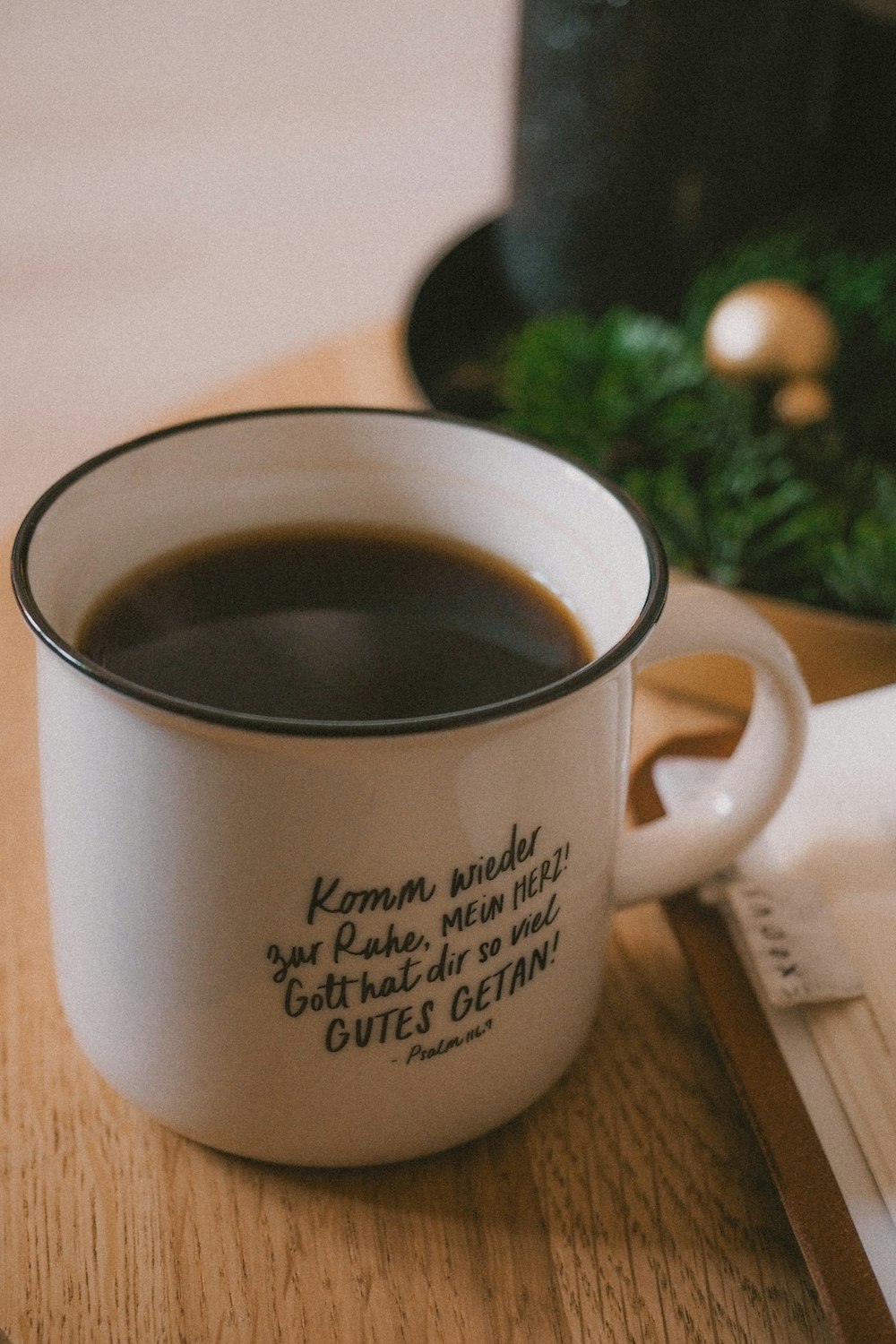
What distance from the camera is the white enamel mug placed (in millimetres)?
300

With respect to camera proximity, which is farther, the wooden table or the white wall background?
the white wall background

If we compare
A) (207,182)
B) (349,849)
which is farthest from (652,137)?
(207,182)

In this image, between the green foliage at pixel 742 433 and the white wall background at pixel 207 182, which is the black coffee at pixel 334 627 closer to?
the green foliage at pixel 742 433

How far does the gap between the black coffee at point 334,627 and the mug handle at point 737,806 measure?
57 millimetres

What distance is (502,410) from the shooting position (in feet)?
2.21

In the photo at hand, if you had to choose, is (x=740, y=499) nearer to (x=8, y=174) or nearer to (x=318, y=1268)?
(x=318, y=1268)

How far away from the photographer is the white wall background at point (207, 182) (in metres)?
1.47

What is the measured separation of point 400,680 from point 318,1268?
0.16 meters

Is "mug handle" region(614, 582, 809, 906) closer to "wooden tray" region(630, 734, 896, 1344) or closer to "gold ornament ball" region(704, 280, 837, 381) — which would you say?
"wooden tray" region(630, 734, 896, 1344)

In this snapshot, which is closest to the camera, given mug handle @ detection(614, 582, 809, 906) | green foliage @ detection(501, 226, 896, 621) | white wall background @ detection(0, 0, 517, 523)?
mug handle @ detection(614, 582, 809, 906)

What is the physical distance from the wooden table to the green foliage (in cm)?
22

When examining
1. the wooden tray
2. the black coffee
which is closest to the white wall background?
the black coffee

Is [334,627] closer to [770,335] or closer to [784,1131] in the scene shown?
[784,1131]

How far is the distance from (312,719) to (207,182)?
5.79ft
